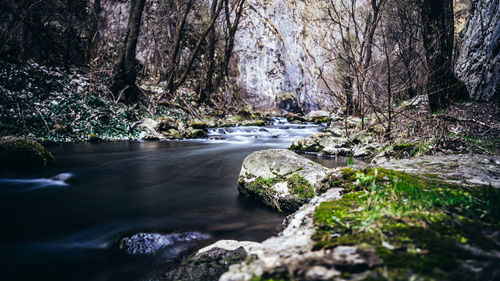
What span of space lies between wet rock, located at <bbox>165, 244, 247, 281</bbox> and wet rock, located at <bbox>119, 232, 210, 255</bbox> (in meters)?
0.73

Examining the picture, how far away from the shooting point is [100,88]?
463 inches

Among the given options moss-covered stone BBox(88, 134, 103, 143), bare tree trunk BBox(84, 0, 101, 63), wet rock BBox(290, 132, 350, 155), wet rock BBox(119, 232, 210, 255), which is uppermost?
bare tree trunk BBox(84, 0, 101, 63)

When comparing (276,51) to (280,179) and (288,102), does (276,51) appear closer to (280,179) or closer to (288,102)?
(288,102)

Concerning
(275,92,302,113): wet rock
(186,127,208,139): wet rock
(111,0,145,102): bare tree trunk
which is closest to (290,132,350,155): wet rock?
(186,127,208,139): wet rock

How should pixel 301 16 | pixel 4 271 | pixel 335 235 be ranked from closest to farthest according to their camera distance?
pixel 335 235 < pixel 4 271 < pixel 301 16

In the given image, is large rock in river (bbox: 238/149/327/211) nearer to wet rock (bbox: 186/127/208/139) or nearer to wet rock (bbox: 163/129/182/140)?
wet rock (bbox: 163/129/182/140)

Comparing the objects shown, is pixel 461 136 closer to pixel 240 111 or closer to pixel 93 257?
pixel 93 257

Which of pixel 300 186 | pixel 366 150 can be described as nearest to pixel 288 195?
pixel 300 186

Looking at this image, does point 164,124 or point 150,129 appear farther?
point 164,124

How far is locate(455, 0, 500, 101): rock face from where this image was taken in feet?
21.9

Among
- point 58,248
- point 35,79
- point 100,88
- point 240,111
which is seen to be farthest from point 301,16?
point 58,248

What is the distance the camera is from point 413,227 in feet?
4.53

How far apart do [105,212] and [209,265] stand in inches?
102

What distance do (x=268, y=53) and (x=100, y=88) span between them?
20526 mm
